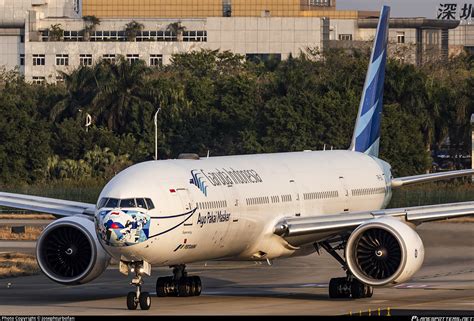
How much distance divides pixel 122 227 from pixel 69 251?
534cm

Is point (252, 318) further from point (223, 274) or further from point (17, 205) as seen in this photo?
point (223, 274)

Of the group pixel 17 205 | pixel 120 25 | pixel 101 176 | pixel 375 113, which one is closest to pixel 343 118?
pixel 101 176

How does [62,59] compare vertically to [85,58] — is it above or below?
below

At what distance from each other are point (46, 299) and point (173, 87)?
84737 mm

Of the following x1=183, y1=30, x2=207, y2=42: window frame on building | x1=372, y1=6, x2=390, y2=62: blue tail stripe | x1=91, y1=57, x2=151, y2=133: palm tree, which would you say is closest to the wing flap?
x1=372, y1=6, x2=390, y2=62: blue tail stripe

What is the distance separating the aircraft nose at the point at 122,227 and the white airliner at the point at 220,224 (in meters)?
0.02

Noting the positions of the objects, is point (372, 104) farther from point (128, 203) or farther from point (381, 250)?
point (128, 203)

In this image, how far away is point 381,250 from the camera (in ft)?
121

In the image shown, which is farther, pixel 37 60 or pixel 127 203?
pixel 37 60

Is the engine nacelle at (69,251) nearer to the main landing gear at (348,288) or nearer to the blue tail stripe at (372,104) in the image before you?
the main landing gear at (348,288)

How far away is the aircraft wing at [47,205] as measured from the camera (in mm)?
40250

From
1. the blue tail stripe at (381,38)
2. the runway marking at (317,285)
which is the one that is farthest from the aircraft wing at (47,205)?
the blue tail stripe at (381,38)

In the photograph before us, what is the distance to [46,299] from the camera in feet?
127

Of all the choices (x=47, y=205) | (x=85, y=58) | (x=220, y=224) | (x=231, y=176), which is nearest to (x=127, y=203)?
(x=220, y=224)
